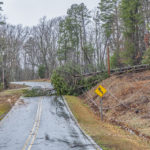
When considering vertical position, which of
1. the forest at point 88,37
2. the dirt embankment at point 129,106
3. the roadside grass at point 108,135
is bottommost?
the roadside grass at point 108,135

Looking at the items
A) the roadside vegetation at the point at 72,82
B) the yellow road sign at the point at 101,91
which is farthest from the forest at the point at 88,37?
the yellow road sign at the point at 101,91

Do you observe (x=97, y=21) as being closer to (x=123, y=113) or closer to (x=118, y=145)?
(x=123, y=113)

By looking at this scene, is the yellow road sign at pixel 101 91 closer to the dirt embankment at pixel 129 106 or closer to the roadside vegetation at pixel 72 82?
the dirt embankment at pixel 129 106

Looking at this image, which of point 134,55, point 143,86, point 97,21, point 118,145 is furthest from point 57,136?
point 97,21

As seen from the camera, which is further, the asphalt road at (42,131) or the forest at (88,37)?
the forest at (88,37)

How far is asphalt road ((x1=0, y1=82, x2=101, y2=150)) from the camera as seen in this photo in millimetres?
9438

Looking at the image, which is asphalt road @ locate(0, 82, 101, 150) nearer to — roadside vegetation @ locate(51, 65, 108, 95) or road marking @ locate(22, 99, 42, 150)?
road marking @ locate(22, 99, 42, 150)

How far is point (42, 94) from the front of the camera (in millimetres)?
29375

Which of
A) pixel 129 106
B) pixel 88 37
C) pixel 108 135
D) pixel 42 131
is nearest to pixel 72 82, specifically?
pixel 129 106

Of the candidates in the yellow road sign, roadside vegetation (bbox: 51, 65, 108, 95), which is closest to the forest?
roadside vegetation (bbox: 51, 65, 108, 95)

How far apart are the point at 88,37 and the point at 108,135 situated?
4377 cm

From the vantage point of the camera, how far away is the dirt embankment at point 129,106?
1236cm

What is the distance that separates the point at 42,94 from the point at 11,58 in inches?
669

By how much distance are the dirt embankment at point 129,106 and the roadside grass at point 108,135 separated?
58 centimetres
